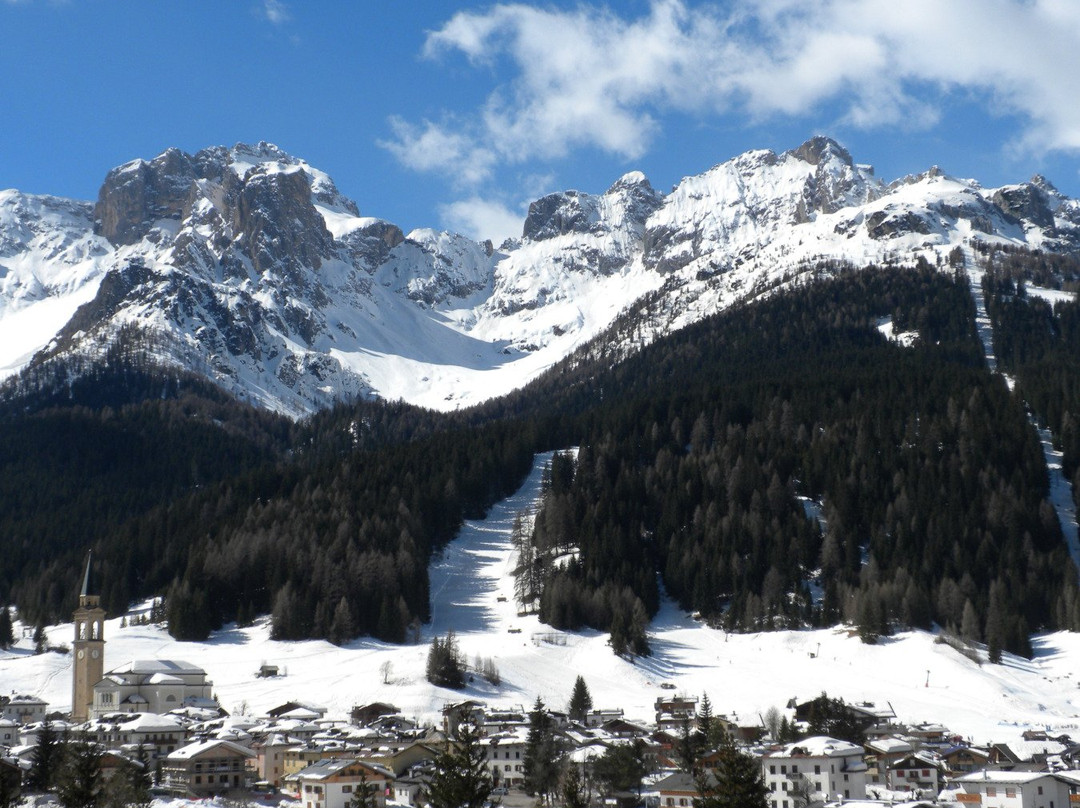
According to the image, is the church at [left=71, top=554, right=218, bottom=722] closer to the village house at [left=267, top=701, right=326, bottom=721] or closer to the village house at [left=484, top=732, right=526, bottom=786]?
the village house at [left=267, top=701, right=326, bottom=721]

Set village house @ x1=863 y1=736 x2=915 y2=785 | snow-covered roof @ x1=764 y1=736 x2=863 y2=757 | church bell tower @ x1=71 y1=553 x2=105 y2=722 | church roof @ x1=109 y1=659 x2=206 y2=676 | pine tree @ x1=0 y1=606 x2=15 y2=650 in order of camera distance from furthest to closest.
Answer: pine tree @ x1=0 y1=606 x2=15 y2=650 → church roof @ x1=109 y1=659 x2=206 y2=676 → church bell tower @ x1=71 y1=553 x2=105 y2=722 → village house @ x1=863 y1=736 x2=915 y2=785 → snow-covered roof @ x1=764 y1=736 x2=863 y2=757

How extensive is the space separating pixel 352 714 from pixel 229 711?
11445 millimetres

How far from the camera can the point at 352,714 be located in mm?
104125

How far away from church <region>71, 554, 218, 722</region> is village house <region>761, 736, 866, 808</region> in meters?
47.3

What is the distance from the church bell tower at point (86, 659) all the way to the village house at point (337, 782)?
38658 millimetres

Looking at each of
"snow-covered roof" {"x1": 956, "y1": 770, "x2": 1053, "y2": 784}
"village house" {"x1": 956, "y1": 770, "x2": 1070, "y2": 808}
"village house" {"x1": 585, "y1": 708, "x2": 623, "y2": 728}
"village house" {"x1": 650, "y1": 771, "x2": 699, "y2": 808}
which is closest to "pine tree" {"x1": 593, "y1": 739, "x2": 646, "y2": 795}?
"village house" {"x1": 650, "y1": 771, "x2": 699, "y2": 808}

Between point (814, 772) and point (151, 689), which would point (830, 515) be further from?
point (814, 772)

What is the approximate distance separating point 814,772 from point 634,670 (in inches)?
1823

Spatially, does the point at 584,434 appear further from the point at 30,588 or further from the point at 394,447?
the point at 30,588

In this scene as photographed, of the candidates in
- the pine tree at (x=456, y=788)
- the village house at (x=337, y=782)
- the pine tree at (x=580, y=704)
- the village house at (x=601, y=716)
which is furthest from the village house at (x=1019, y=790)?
the pine tree at (x=580, y=704)

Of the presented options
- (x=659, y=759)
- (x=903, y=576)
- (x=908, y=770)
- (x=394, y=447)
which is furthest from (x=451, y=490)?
(x=908, y=770)

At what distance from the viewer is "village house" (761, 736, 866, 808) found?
3103 inches

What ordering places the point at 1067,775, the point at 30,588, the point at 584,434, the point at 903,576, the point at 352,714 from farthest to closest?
the point at 584,434 → the point at 30,588 → the point at 903,576 → the point at 352,714 → the point at 1067,775

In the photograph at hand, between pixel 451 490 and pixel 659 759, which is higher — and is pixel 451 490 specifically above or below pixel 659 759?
above
